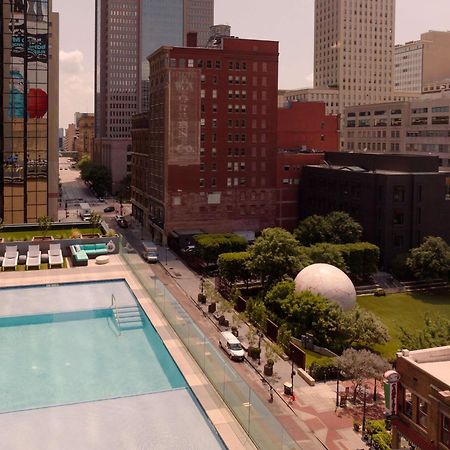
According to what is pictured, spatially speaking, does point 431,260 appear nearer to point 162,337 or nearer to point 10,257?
point 162,337

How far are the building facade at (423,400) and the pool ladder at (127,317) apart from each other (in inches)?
1002

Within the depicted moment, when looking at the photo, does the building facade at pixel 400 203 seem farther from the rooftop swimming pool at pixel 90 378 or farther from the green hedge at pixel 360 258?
the rooftop swimming pool at pixel 90 378

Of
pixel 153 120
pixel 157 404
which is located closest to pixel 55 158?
pixel 153 120

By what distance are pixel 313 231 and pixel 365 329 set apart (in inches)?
1236

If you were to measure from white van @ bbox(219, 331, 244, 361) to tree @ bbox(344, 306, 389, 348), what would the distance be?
30.7 ft

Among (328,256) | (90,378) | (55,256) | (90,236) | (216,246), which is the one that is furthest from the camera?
(90,236)

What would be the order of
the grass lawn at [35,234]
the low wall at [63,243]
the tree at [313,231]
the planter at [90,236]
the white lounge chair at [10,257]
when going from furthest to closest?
the grass lawn at [35,234]
the planter at [90,236]
the tree at [313,231]
the low wall at [63,243]
the white lounge chair at [10,257]

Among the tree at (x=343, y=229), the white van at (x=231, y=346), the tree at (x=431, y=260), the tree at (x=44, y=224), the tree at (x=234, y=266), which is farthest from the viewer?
the tree at (x=44, y=224)

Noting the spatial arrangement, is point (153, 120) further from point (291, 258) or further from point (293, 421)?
point (293, 421)

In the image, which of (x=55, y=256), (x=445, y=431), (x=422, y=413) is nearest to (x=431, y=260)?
(x=55, y=256)

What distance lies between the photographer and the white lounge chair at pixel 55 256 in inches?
2820

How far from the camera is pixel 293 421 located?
38.5 meters

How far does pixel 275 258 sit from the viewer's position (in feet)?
209

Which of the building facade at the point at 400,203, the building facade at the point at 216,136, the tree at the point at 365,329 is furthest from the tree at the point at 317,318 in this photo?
the building facade at the point at 216,136
